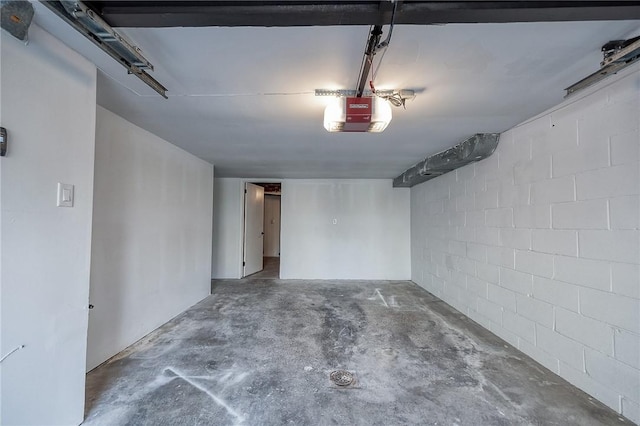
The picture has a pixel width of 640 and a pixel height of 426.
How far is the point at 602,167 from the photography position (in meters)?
1.77

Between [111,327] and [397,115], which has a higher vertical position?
[397,115]

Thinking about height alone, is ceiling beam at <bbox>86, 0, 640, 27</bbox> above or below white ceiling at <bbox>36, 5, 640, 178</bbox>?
below

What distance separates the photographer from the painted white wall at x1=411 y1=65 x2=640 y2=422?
163 cm

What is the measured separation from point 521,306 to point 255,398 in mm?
2506

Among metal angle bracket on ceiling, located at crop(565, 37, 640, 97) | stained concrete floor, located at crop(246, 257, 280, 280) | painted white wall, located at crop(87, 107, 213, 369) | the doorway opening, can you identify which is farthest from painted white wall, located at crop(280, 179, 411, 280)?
metal angle bracket on ceiling, located at crop(565, 37, 640, 97)

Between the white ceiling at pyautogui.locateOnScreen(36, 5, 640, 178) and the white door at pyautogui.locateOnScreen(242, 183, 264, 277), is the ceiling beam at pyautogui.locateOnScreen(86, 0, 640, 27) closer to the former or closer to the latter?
the white ceiling at pyautogui.locateOnScreen(36, 5, 640, 178)

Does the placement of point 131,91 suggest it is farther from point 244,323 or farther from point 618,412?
point 618,412

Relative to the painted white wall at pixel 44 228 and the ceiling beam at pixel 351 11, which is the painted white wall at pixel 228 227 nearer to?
the painted white wall at pixel 44 228

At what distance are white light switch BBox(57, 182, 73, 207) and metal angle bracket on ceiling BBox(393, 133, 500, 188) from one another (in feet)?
11.3

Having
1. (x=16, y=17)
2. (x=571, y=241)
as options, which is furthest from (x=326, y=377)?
(x=16, y=17)

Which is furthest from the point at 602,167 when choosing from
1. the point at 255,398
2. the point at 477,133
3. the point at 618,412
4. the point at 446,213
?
the point at 255,398

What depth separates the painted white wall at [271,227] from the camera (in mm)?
8727

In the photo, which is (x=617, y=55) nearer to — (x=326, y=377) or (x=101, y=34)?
(x=101, y=34)

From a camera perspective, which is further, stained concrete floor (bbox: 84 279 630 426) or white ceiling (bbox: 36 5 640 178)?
stained concrete floor (bbox: 84 279 630 426)
